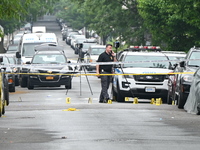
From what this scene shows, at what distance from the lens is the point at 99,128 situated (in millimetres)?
12695

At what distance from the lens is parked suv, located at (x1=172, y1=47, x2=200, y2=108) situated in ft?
57.2

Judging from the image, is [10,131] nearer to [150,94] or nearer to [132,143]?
[132,143]

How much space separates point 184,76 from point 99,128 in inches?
216

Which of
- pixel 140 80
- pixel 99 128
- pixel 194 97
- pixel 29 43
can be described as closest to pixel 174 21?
pixel 29 43

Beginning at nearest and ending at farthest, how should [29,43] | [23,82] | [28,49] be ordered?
[23,82], [28,49], [29,43]

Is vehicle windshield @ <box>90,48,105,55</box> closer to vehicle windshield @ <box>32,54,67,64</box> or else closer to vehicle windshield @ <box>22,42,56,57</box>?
vehicle windshield @ <box>22,42,56,57</box>

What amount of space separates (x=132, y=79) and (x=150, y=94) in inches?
31.4

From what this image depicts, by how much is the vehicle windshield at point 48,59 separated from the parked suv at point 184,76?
35.4 feet

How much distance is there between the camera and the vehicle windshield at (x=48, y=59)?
98.9 feet

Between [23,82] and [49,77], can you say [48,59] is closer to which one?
[49,77]

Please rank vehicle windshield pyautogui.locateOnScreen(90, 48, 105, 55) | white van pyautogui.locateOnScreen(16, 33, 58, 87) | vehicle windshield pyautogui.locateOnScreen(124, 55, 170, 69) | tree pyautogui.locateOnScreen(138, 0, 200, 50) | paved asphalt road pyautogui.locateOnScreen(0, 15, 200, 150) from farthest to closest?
vehicle windshield pyautogui.locateOnScreen(90, 48, 105, 55), white van pyautogui.locateOnScreen(16, 33, 58, 87), tree pyautogui.locateOnScreen(138, 0, 200, 50), vehicle windshield pyautogui.locateOnScreen(124, 55, 170, 69), paved asphalt road pyautogui.locateOnScreen(0, 15, 200, 150)

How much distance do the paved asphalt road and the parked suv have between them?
1.58ft

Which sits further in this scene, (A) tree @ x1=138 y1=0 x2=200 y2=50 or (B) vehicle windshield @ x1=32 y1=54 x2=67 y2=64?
(A) tree @ x1=138 y1=0 x2=200 y2=50

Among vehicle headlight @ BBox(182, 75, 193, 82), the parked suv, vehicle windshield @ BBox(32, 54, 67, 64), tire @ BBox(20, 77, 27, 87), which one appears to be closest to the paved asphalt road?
the parked suv
